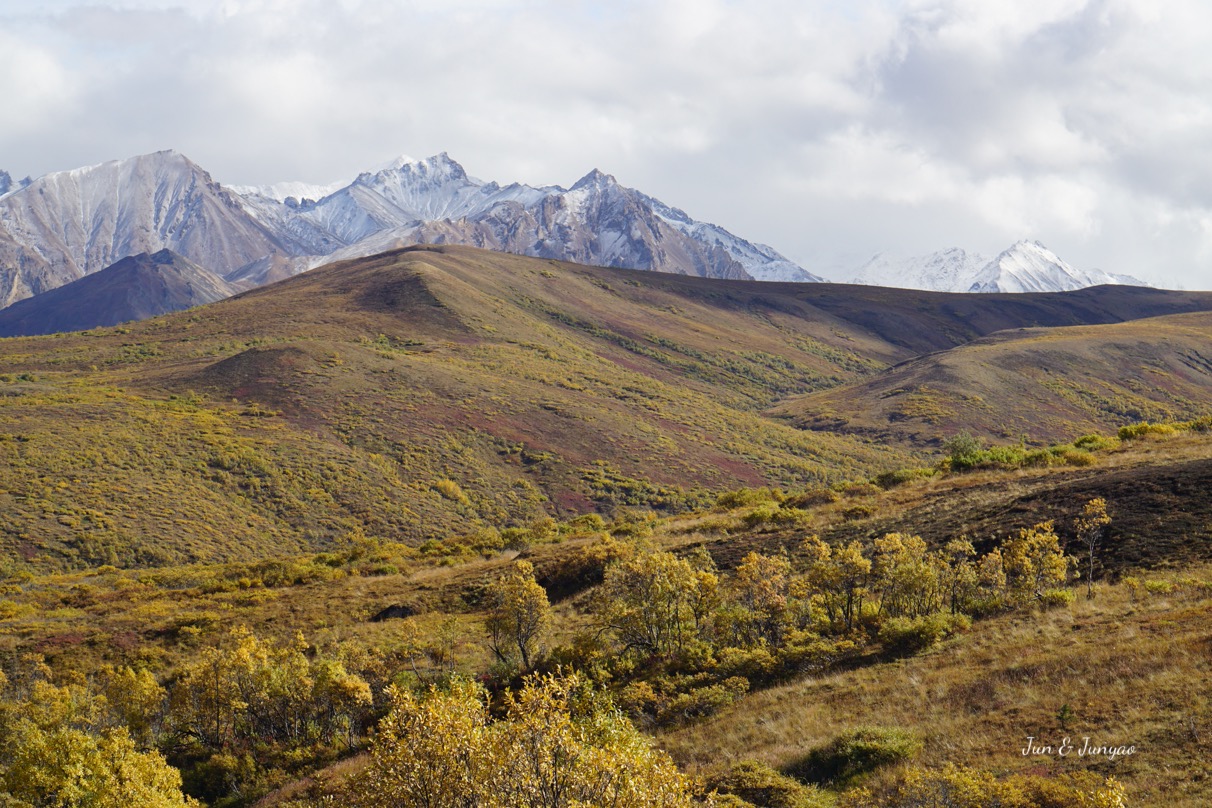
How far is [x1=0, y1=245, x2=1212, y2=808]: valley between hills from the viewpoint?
16062mm

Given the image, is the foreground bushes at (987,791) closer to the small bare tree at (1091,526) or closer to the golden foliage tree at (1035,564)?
the golden foliage tree at (1035,564)

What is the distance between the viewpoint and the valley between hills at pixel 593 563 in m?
16.1

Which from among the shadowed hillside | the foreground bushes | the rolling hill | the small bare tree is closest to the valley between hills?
the foreground bushes

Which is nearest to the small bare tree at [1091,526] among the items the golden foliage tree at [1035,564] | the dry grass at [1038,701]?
the golden foliage tree at [1035,564]

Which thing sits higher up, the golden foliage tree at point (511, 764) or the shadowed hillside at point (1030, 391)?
the shadowed hillside at point (1030, 391)

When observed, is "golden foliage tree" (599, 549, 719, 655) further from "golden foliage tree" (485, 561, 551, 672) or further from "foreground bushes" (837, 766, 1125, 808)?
"foreground bushes" (837, 766, 1125, 808)

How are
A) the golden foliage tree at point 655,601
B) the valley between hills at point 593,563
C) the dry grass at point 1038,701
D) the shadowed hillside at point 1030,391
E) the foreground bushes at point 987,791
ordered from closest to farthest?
the foreground bushes at point 987,791 → the dry grass at point 1038,701 → the valley between hills at point 593,563 → the golden foliage tree at point 655,601 → the shadowed hillside at point 1030,391

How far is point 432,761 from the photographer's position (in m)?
10.8

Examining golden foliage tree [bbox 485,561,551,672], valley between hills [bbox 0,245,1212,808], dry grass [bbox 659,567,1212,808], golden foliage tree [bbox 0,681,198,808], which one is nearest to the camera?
dry grass [bbox 659,567,1212,808]

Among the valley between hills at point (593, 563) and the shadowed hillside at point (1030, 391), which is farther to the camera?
the shadowed hillside at point (1030, 391)

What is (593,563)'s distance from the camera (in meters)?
37.1

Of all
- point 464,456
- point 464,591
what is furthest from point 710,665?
point 464,456

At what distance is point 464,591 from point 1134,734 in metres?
27.6

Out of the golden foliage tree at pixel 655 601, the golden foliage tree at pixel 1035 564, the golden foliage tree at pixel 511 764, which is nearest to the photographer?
the golden foliage tree at pixel 511 764
